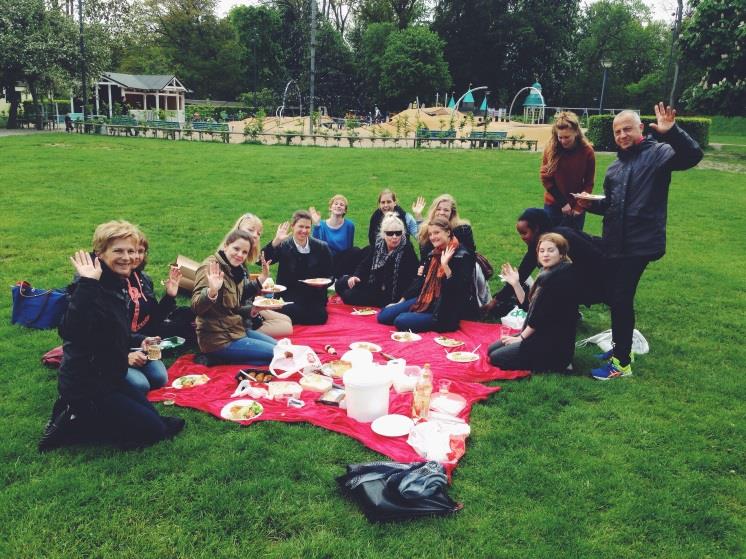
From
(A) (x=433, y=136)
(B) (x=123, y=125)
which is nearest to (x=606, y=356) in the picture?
(A) (x=433, y=136)

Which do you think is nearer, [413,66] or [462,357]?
[462,357]

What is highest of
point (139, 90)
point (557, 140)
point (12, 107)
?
point (139, 90)

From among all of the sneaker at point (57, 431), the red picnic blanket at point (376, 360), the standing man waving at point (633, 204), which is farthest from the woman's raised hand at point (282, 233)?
the standing man waving at point (633, 204)

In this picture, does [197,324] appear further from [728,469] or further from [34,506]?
[728,469]

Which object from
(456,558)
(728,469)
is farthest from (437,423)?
(728,469)

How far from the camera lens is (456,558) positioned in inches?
126

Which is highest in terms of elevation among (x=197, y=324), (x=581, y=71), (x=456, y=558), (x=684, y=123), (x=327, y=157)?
(x=581, y=71)

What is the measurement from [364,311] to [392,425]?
119 inches

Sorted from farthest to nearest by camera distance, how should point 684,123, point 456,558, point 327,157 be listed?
point 684,123, point 327,157, point 456,558

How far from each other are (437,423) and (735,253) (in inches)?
344

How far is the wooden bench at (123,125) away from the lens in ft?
102

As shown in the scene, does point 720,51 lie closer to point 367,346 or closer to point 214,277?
point 367,346

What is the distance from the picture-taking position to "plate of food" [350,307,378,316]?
7234 millimetres

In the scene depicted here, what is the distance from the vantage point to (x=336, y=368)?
536cm
